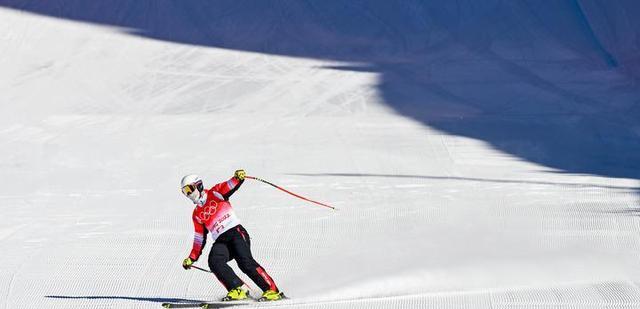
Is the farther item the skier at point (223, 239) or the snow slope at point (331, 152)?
the snow slope at point (331, 152)

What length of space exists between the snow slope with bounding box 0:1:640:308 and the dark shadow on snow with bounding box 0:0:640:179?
1.6 inches

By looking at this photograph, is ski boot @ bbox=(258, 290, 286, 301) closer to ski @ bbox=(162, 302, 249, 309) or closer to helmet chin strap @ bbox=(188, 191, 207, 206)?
ski @ bbox=(162, 302, 249, 309)

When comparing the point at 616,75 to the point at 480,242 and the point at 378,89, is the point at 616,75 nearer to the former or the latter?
the point at 378,89

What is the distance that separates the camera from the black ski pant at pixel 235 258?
8.62 meters

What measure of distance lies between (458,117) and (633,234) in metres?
4.71

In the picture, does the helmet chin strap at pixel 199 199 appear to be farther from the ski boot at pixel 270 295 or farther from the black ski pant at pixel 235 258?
the ski boot at pixel 270 295

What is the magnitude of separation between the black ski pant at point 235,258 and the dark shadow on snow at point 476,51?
4.86 m

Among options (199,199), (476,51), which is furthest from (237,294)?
(476,51)

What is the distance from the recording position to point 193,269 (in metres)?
10.0

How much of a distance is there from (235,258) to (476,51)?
940 centimetres

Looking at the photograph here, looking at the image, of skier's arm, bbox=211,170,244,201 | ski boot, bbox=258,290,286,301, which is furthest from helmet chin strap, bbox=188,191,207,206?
ski boot, bbox=258,290,286,301

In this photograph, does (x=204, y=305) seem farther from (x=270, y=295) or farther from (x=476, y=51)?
(x=476, y=51)

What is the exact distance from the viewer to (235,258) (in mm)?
8680

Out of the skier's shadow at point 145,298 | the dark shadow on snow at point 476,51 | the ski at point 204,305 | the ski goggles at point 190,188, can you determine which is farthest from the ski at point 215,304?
the dark shadow on snow at point 476,51
